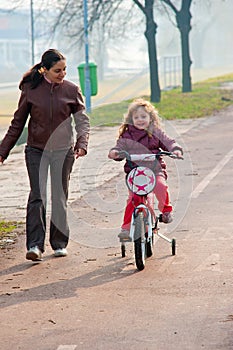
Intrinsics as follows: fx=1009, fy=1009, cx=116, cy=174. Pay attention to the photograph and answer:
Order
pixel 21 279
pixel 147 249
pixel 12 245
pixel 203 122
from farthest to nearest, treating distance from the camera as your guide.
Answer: pixel 203 122 < pixel 12 245 < pixel 147 249 < pixel 21 279

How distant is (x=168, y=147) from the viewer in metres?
8.64

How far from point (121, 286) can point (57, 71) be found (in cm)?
204

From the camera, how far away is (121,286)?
772cm

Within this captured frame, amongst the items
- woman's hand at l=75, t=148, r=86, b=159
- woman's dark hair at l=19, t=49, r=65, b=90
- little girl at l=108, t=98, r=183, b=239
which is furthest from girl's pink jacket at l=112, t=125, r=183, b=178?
woman's dark hair at l=19, t=49, r=65, b=90

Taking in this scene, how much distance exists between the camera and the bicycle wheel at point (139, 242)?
26.7ft

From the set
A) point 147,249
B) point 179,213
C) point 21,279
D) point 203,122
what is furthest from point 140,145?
point 203,122

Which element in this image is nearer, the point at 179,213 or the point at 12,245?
the point at 12,245

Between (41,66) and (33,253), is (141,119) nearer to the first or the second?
(41,66)

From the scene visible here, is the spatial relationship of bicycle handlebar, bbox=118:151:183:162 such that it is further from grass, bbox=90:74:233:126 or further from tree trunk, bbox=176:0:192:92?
tree trunk, bbox=176:0:192:92

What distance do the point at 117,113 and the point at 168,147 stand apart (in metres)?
19.7

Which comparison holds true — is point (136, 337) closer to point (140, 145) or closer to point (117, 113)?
point (140, 145)

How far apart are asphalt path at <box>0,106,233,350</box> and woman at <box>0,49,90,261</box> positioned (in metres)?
0.37

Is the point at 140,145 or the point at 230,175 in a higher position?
the point at 140,145

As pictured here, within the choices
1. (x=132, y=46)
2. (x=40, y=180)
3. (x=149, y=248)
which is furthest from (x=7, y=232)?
(x=132, y=46)
